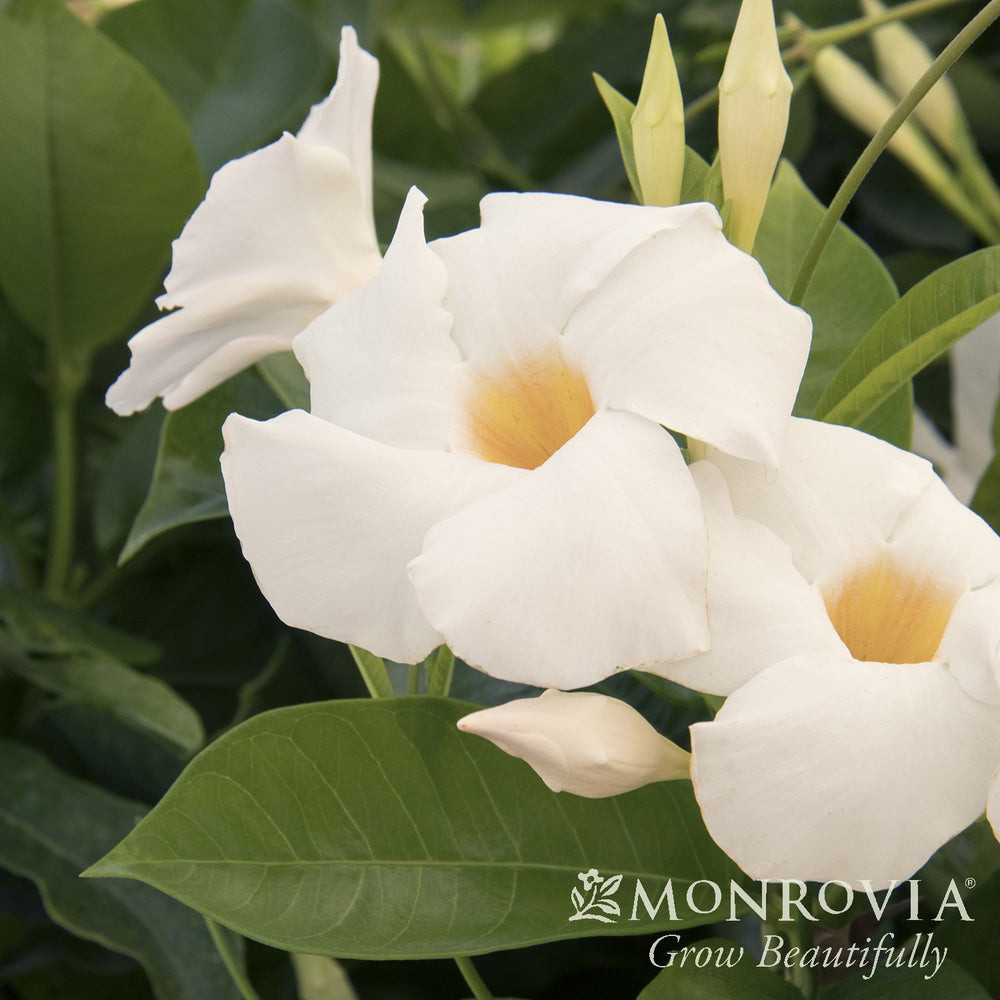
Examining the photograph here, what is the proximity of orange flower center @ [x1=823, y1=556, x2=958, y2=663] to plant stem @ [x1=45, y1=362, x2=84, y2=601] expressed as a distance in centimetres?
63

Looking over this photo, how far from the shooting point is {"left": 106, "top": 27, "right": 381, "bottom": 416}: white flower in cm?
44

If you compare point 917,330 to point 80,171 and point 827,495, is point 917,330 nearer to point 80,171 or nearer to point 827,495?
point 827,495

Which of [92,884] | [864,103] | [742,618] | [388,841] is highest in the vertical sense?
[864,103]

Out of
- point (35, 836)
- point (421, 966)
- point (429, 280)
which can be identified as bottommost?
point (421, 966)

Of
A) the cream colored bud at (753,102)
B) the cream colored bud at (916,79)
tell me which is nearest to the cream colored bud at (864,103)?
the cream colored bud at (916,79)

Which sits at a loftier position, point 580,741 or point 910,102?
point 910,102

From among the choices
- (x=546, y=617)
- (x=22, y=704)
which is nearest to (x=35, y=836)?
(x=22, y=704)

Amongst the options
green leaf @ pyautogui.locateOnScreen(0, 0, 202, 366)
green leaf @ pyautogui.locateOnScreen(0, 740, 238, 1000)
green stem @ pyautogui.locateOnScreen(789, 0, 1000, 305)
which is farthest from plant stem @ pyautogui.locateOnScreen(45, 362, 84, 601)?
green stem @ pyautogui.locateOnScreen(789, 0, 1000, 305)

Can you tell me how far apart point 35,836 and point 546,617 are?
46 cm

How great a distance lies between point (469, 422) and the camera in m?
0.36

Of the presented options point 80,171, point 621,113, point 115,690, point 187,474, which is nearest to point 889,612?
point 621,113

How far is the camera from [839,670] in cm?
30

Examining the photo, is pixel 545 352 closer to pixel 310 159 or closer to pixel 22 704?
pixel 310 159

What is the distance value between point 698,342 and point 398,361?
0.31 ft
